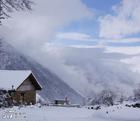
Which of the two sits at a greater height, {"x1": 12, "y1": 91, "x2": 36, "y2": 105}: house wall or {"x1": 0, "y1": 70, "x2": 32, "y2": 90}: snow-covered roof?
{"x1": 0, "y1": 70, "x2": 32, "y2": 90}: snow-covered roof

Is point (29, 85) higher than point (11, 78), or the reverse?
point (11, 78)

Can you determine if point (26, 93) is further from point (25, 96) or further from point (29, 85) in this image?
point (29, 85)

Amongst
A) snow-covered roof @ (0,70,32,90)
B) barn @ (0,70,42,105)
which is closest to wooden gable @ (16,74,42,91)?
barn @ (0,70,42,105)

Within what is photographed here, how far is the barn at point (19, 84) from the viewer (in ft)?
A: 182

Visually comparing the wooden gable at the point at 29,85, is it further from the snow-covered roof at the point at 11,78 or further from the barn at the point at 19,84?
the snow-covered roof at the point at 11,78

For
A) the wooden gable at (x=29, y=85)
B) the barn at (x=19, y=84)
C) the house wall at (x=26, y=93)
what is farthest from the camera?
the wooden gable at (x=29, y=85)

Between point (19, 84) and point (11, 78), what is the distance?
2.07 m

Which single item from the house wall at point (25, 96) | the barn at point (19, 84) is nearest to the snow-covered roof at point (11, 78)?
the barn at point (19, 84)

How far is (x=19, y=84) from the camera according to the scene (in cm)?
5647

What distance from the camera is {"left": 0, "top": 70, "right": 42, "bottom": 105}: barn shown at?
55.5m

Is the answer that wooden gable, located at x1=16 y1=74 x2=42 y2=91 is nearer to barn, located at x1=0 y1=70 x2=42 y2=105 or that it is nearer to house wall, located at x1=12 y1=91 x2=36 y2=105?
barn, located at x1=0 y1=70 x2=42 y2=105

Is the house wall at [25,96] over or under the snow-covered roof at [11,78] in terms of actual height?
under

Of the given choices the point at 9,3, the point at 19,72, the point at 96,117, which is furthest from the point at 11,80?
the point at 9,3

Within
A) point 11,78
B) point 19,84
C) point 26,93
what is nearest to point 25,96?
point 26,93
